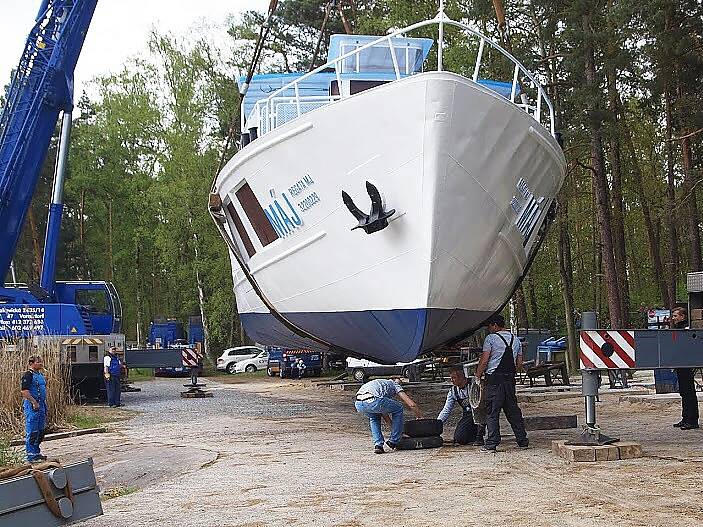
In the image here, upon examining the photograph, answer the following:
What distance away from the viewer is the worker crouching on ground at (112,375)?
1588 centimetres

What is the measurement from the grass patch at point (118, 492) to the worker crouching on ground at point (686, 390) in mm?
5818

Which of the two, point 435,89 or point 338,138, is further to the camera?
point 338,138

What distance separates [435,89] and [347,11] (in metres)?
25.5

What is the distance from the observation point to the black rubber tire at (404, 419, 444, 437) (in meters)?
9.48

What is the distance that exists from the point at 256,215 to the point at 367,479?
517 centimetres

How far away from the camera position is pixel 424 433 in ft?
31.1

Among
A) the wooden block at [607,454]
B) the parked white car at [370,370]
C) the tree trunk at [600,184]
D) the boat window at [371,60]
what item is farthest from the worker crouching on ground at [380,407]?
the tree trunk at [600,184]

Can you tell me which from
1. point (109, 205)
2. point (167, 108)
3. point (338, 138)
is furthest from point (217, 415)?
point (109, 205)

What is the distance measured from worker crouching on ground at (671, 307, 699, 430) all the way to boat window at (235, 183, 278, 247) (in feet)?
15.9

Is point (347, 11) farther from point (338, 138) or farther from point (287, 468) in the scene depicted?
point (287, 468)

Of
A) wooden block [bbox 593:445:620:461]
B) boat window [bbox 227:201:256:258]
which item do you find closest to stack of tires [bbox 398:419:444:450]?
wooden block [bbox 593:445:620:461]

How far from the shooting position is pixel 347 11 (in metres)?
33.6

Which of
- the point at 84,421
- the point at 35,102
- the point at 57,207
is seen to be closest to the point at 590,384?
the point at 84,421

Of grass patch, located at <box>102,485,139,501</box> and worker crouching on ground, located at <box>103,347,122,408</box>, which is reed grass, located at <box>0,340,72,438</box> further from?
grass patch, located at <box>102,485,139,501</box>
